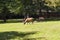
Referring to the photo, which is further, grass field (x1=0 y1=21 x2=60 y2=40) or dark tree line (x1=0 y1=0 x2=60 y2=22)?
dark tree line (x1=0 y1=0 x2=60 y2=22)

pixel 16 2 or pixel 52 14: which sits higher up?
pixel 16 2

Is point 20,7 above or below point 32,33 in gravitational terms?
below

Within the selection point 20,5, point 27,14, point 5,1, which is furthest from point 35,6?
point 5,1

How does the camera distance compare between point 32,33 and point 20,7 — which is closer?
point 32,33

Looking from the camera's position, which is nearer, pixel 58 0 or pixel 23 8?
pixel 58 0

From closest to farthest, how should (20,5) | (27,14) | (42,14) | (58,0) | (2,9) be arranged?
1. (58,0)
2. (2,9)
3. (20,5)
4. (27,14)
5. (42,14)

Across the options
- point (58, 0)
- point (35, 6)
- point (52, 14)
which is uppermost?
point (58, 0)

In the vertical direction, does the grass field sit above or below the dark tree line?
above

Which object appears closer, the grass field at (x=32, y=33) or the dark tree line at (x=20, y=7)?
the grass field at (x=32, y=33)

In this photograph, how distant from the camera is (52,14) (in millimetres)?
65812

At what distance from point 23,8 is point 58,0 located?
2314 cm

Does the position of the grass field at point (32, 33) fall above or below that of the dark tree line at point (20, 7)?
above

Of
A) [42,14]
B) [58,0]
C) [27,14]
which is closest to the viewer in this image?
[58,0]

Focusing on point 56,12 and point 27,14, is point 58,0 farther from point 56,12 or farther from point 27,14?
point 56,12
